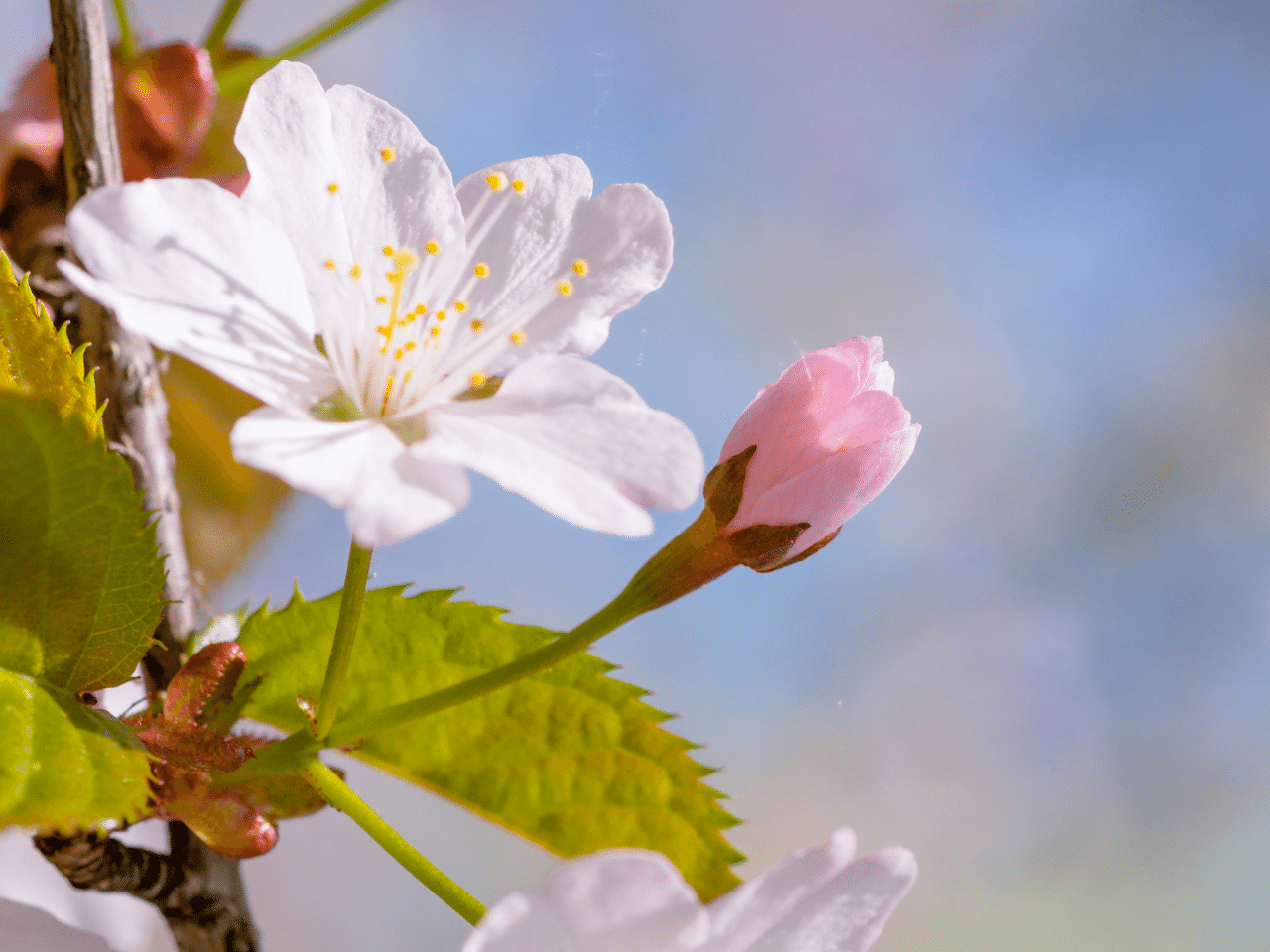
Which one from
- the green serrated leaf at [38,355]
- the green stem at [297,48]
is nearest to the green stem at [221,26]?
the green stem at [297,48]

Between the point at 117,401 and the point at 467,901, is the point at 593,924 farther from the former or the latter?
the point at 117,401

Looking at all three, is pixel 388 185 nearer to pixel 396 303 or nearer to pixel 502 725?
pixel 396 303

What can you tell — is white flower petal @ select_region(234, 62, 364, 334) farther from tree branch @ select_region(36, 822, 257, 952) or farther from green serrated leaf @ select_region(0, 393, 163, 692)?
tree branch @ select_region(36, 822, 257, 952)

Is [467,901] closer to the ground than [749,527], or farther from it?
closer to the ground

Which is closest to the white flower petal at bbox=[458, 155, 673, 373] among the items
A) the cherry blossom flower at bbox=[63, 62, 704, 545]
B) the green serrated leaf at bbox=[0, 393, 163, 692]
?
the cherry blossom flower at bbox=[63, 62, 704, 545]

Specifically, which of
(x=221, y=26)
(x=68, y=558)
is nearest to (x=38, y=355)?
(x=68, y=558)

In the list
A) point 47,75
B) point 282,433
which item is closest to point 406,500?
point 282,433
